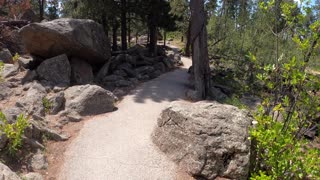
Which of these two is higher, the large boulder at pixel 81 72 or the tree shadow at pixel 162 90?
the large boulder at pixel 81 72

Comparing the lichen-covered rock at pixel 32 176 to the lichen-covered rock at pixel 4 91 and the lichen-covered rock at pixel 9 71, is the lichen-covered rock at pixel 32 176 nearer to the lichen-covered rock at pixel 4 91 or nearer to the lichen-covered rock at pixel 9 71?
the lichen-covered rock at pixel 4 91

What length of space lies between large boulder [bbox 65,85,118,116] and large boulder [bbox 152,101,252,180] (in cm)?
313

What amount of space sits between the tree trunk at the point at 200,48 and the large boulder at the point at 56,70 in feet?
15.5

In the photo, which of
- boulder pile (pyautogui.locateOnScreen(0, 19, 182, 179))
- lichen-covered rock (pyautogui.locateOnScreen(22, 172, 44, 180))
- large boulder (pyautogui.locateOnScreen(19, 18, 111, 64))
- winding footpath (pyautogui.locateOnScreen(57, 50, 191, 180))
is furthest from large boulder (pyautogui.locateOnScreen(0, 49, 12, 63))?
lichen-covered rock (pyautogui.locateOnScreen(22, 172, 44, 180))

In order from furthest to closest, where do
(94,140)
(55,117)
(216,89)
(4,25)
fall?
1. (4,25)
2. (216,89)
3. (55,117)
4. (94,140)

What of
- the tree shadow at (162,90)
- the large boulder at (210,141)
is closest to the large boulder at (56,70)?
the tree shadow at (162,90)

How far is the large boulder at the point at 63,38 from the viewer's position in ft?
39.2

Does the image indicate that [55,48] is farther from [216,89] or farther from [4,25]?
[216,89]

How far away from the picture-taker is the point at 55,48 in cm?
1252

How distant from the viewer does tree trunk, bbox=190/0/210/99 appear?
13232mm

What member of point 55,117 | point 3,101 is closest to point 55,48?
point 3,101

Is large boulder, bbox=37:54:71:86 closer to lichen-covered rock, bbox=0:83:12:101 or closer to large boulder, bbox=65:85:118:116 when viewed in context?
lichen-covered rock, bbox=0:83:12:101

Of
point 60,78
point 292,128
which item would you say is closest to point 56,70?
point 60,78

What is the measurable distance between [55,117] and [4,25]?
8281mm
